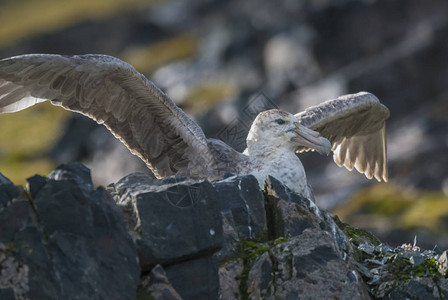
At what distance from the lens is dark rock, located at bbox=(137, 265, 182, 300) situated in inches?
339

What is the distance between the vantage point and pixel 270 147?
12547mm

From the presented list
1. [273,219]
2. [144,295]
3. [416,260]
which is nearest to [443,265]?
[416,260]

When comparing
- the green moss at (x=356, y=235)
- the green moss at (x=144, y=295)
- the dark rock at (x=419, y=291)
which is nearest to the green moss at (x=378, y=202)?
the green moss at (x=356, y=235)

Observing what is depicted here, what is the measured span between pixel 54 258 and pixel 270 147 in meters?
4.96

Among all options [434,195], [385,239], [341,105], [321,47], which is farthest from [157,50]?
[341,105]

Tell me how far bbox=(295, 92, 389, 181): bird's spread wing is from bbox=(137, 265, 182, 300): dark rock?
250 inches

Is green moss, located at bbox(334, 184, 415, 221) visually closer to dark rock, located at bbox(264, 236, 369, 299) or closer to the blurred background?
the blurred background

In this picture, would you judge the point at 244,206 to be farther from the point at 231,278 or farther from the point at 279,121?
the point at 279,121

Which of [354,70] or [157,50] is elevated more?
[157,50]

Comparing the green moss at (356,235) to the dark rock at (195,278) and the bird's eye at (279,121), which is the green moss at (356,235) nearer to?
the bird's eye at (279,121)

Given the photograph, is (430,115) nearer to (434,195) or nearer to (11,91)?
(434,195)

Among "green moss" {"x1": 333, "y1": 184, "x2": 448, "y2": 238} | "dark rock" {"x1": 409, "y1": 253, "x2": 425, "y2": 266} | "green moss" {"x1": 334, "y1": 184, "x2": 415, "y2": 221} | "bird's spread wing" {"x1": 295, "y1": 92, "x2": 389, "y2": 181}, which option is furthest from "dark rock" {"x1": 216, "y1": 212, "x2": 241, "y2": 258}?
"green moss" {"x1": 334, "y1": 184, "x2": 415, "y2": 221}

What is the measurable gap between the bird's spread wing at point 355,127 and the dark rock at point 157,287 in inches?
250

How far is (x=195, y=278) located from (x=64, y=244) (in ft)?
4.75
